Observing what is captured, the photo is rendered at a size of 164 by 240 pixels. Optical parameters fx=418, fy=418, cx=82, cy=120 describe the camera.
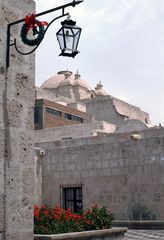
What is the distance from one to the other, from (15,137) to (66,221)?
13.9ft

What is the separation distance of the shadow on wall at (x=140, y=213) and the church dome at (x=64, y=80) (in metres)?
46.5

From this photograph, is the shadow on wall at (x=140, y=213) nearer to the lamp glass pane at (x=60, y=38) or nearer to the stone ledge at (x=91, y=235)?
the stone ledge at (x=91, y=235)

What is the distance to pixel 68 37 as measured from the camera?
541cm

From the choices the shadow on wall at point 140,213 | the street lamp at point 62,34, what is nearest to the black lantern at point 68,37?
the street lamp at point 62,34

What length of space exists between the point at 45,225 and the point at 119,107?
138ft

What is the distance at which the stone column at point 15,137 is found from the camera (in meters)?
5.23

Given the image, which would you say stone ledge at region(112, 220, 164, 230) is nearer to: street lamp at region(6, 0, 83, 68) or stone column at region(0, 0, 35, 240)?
stone column at region(0, 0, 35, 240)

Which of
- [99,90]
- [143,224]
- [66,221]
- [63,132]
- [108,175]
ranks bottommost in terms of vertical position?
[143,224]

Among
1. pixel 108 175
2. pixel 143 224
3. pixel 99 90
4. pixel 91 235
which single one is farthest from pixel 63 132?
pixel 99 90

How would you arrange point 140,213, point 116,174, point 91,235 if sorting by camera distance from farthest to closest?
point 116,174, point 140,213, point 91,235

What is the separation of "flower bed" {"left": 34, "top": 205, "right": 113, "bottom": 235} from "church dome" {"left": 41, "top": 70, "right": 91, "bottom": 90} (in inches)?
2029

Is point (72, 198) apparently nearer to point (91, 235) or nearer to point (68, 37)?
point (91, 235)

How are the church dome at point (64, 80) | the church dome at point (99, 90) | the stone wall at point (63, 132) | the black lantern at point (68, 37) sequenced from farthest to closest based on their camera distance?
the church dome at point (64, 80), the church dome at point (99, 90), the stone wall at point (63, 132), the black lantern at point (68, 37)

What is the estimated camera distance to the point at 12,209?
5.27 metres
